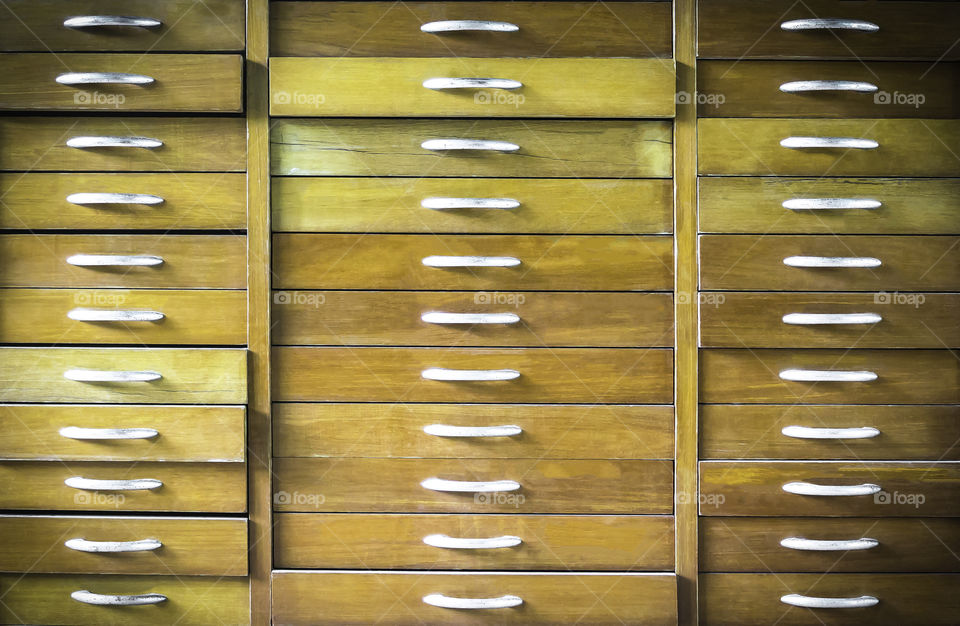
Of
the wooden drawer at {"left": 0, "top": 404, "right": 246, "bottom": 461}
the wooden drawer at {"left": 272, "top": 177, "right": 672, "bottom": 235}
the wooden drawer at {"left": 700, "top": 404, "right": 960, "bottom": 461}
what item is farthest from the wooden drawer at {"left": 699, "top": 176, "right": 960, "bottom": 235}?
the wooden drawer at {"left": 0, "top": 404, "right": 246, "bottom": 461}

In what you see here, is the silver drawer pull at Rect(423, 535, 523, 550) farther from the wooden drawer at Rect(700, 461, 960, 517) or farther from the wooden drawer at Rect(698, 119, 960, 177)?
the wooden drawer at Rect(698, 119, 960, 177)

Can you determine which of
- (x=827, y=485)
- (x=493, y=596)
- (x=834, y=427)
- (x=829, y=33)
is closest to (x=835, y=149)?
(x=829, y=33)

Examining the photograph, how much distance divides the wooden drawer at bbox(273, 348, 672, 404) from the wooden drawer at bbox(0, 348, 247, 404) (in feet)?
0.34

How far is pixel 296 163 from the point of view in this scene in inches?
66.7

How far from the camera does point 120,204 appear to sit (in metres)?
1.69

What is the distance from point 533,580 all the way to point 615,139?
3.29ft

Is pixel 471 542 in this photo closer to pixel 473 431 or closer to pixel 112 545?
pixel 473 431

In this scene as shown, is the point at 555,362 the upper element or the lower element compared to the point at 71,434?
upper

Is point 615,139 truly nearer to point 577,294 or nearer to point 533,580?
point 577,294

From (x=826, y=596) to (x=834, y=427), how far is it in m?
0.38

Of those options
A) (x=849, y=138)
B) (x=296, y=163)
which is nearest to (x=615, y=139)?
(x=849, y=138)

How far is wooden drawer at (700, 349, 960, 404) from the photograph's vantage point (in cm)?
171

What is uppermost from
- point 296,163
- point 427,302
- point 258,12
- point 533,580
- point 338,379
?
point 258,12

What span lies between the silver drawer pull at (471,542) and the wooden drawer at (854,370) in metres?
0.61
